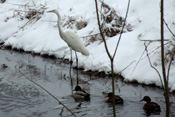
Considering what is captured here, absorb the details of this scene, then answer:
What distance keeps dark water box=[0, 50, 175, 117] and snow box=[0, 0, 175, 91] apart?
0.50 metres

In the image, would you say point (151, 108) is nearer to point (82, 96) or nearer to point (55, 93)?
point (82, 96)

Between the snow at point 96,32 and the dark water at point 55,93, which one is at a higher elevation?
the snow at point 96,32

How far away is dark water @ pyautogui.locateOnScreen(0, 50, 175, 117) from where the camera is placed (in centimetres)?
471

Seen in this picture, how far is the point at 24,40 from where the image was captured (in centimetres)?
1112

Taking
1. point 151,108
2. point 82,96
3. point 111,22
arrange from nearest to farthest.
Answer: point 151,108 < point 82,96 < point 111,22

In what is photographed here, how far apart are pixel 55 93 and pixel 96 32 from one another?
155 inches

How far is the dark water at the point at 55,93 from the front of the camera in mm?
4711

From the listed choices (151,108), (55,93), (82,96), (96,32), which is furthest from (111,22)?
(151,108)

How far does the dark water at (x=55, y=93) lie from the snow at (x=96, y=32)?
0.50 metres

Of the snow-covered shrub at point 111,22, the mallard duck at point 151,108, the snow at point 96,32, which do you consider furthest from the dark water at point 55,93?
the snow-covered shrub at point 111,22

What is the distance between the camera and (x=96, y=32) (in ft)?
30.7

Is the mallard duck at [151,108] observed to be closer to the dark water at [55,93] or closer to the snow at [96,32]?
the dark water at [55,93]

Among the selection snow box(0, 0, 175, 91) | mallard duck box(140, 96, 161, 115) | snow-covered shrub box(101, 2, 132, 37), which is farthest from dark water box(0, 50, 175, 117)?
snow-covered shrub box(101, 2, 132, 37)

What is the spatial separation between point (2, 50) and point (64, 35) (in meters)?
3.90
